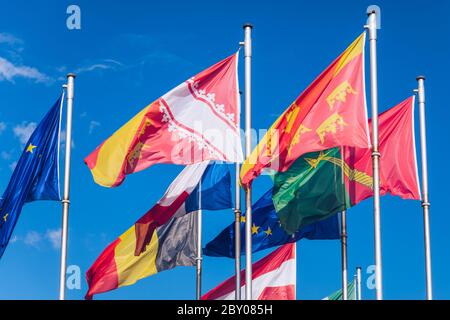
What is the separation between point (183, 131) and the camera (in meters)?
30.0

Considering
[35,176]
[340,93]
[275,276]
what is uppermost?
[340,93]

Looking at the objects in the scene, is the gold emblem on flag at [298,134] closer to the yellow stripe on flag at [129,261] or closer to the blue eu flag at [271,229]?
the blue eu flag at [271,229]

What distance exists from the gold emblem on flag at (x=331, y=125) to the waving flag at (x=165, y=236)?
26.2 ft

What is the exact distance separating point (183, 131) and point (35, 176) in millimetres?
5165

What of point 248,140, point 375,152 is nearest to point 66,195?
point 248,140

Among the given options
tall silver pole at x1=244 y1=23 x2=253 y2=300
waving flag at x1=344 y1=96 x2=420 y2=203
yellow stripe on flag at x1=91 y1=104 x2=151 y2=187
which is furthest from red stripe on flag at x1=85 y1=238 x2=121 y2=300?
waving flag at x1=344 y1=96 x2=420 y2=203

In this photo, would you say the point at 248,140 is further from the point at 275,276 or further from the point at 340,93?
the point at 275,276

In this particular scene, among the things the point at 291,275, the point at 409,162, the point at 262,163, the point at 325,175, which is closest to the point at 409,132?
the point at 409,162

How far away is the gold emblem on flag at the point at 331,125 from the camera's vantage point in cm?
2723

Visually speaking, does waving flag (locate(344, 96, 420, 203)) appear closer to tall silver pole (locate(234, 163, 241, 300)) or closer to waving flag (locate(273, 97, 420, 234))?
waving flag (locate(273, 97, 420, 234))

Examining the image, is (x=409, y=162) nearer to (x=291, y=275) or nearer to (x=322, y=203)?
(x=322, y=203)

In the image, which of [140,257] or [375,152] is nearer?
[375,152]

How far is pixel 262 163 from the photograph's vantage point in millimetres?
28453
